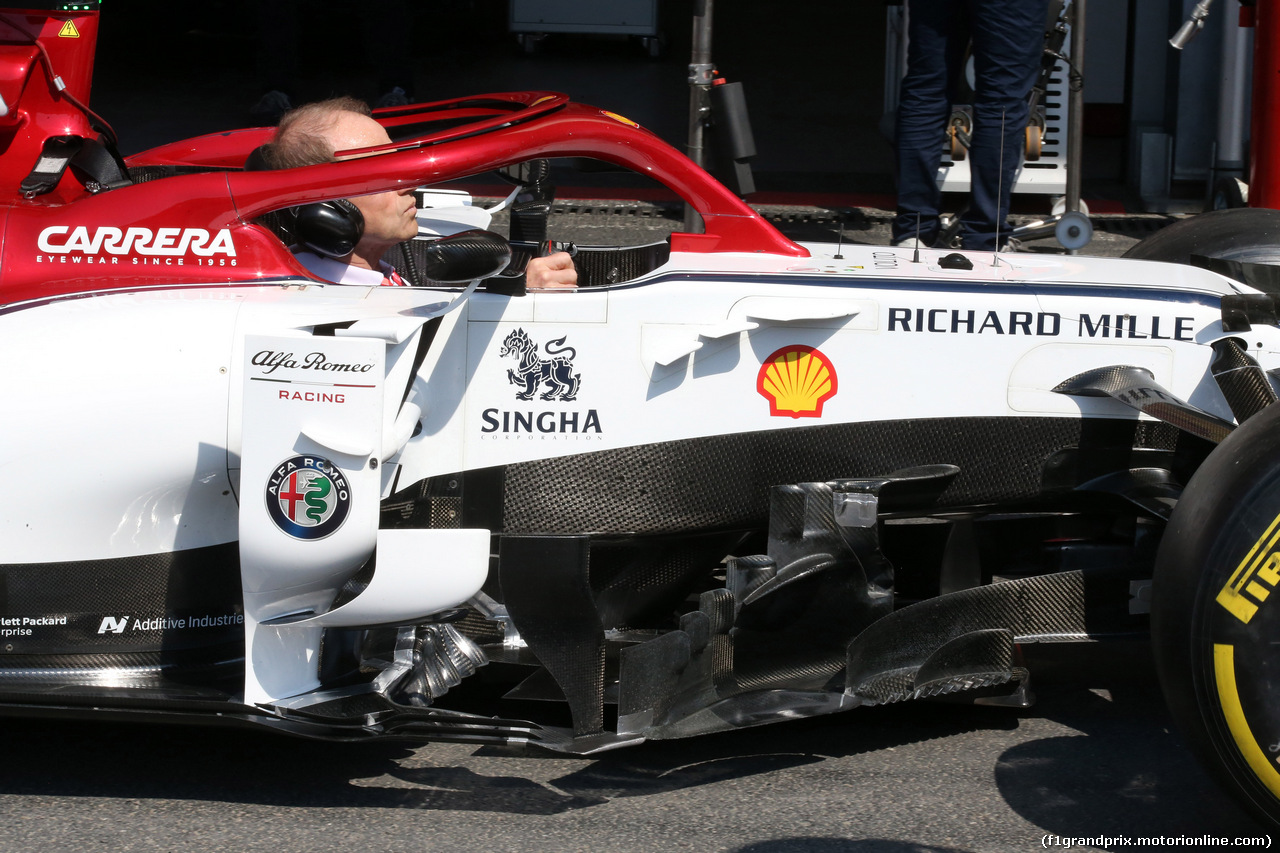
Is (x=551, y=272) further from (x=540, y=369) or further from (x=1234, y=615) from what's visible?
(x=1234, y=615)

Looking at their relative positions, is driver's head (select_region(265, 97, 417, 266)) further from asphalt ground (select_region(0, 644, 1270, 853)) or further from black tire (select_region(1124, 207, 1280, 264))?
black tire (select_region(1124, 207, 1280, 264))

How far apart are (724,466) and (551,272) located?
0.63 m

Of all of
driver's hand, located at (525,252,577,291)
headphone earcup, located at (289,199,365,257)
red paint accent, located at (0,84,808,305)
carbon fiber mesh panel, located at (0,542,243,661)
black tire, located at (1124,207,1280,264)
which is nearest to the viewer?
carbon fiber mesh panel, located at (0,542,243,661)

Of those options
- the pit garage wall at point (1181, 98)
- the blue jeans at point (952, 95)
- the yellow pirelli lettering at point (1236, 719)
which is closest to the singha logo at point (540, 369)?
the yellow pirelli lettering at point (1236, 719)

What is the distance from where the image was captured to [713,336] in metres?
2.64

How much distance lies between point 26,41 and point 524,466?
2985 millimetres

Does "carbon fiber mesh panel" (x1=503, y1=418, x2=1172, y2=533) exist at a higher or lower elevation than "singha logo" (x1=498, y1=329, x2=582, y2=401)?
lower

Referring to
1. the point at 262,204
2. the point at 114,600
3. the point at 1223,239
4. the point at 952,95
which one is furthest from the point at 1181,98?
the point at 114,600

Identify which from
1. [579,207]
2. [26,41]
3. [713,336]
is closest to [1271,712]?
[713,336]

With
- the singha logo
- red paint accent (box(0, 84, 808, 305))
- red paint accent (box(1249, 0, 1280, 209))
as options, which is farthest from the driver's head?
red paint accent (box(1249, 0, 1280, 209))

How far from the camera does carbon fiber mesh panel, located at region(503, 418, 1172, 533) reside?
2689 mm

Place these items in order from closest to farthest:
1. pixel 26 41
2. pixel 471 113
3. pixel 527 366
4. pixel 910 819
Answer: pixel 910 819, pixel 527 366, pixel 471 113, pixel 26 41

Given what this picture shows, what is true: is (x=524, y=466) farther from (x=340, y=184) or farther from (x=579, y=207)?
(x=579, y=207)

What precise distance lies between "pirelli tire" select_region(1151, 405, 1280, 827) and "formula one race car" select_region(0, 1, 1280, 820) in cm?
29
